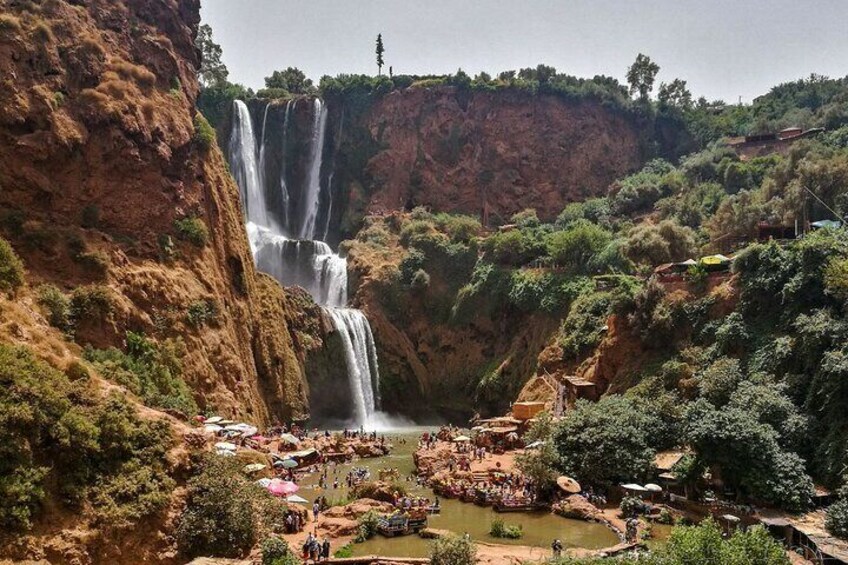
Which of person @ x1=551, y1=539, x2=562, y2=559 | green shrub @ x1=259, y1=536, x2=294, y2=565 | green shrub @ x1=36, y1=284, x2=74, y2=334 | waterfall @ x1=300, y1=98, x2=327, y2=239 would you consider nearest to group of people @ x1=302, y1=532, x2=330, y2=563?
green shrub @ x1=259, y1=536, x2=294, y2=565

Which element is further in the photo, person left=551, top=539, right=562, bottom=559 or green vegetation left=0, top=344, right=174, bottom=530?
person left=551, top=539, right=562, bottom=559

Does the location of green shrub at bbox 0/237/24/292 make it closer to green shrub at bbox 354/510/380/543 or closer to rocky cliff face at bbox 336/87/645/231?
green shrub at bbox 354/510/380/543

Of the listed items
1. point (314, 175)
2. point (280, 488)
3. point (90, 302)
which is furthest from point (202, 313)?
point (314, 175)

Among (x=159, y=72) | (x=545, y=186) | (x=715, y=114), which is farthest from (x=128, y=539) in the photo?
(x=715, y=114)

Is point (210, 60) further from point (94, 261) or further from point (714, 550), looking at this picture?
point (714, 550)

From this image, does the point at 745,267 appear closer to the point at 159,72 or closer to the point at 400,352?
the point at 400,352

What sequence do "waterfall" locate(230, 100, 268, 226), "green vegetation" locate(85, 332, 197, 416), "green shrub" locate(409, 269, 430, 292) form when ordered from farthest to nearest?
"waterfall" locate(230, 100, 268, 226) < "green shrub" locate(409, 269, 430, 292) < "green vegetation" locate(85, 332, 197, 416)
